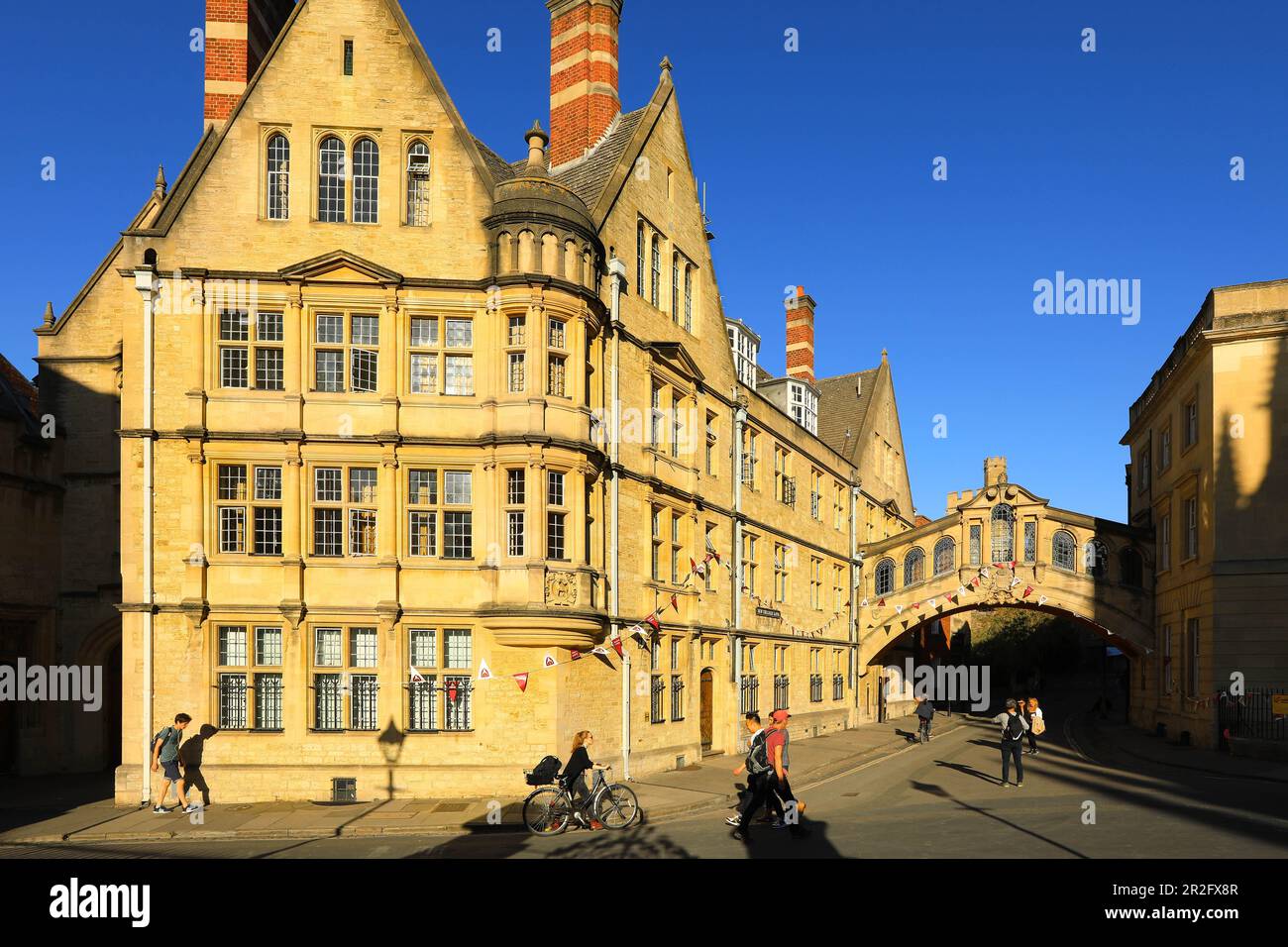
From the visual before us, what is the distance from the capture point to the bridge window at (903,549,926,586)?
42.1 meters

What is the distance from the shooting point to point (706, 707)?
2883 centimetres

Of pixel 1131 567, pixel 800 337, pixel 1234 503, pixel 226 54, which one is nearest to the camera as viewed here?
pixel 226 54

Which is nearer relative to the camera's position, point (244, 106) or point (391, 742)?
point (391, 742)

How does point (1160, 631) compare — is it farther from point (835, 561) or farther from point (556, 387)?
point (556, 387)

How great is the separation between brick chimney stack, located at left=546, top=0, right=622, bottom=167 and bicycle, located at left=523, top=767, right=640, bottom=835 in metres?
17.3

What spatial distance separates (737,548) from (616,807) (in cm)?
1451

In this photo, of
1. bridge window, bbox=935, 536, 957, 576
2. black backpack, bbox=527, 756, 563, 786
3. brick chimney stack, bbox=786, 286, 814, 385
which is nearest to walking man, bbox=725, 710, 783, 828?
black backpack, bbox=527, 756, 563, 786

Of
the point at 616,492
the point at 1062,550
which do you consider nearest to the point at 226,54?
the point at 616,492

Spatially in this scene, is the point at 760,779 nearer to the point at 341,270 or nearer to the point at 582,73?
the point at 341,270

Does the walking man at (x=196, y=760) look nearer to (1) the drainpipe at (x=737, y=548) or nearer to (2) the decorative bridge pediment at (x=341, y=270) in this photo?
(2) the decorative bridge pediment at (x=341, y=270)

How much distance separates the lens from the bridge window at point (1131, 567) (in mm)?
38469

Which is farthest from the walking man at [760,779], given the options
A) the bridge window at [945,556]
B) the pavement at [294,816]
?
the bridge window at [945,556]

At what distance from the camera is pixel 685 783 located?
22.5 m
